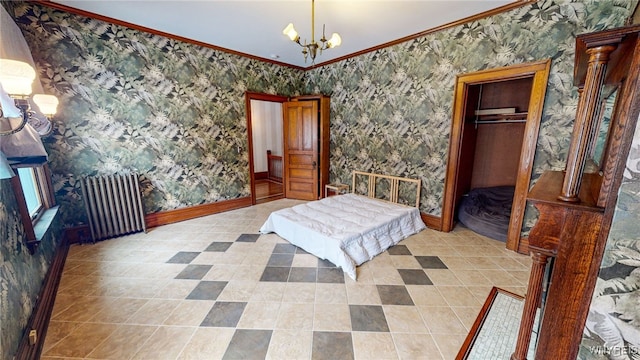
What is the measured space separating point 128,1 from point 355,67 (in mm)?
3175

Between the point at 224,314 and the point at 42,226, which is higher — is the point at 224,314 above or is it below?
below

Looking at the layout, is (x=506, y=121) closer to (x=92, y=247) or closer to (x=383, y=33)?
(x=383, y=33)

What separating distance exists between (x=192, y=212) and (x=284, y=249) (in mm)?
2004

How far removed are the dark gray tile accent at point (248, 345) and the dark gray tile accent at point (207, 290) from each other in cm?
52

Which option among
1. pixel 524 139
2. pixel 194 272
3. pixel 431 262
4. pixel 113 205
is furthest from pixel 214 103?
pixel 524 139

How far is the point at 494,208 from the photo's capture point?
11.0 feet

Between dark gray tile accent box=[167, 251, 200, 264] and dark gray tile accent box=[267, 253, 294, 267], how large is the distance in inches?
35.5

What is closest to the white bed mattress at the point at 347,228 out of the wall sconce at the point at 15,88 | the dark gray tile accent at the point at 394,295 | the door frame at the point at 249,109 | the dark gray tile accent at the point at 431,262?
the dark gray tile accent at the point at 394,295

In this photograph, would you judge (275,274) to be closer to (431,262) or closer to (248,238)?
(248,238)

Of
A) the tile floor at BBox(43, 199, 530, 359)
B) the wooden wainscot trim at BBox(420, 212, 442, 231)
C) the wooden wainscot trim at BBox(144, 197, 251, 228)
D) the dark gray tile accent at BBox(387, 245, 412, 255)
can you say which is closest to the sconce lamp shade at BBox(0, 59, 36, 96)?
the tile floor at BBox(43, 199, 530, 359)

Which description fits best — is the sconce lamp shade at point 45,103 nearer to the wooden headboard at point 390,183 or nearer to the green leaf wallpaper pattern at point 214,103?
the green leaf wallpaper pattern at point 214,103

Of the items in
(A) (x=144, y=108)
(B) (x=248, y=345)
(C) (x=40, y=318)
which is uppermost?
Result: (A) (x=144, y=108)

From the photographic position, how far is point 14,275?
1478 millimetres

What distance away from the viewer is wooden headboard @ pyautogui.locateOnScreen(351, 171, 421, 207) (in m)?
3.64
